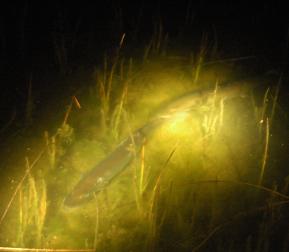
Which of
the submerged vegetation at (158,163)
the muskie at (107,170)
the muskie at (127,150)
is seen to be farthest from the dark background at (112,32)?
the muskie at (107,170)

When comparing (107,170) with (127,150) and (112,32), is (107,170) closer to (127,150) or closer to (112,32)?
(127,150)

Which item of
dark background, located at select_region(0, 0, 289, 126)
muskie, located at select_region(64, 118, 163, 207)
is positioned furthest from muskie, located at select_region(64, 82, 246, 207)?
dark background, located at select_region(0, 0, 289, 126)

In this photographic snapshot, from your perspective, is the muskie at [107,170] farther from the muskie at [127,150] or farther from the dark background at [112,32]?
the dark background at [112,32]

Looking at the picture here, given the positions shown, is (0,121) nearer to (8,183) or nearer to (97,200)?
(8,183)

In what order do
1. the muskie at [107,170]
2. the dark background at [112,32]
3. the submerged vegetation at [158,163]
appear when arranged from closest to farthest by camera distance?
the submerged vegetation at [158,163]
the muskie at [107,170]
the dark background at [112,32]

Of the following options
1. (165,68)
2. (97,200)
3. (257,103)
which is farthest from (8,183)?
(257,103)

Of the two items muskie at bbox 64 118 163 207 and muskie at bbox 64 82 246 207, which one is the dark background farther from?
muskie at bbox 64 118 163 207

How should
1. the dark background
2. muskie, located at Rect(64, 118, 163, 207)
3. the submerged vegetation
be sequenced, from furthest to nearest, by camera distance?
1. the dark background
2. muskie, located at Rect(64, 118, 163, 207)
3. the submerged vegetation
